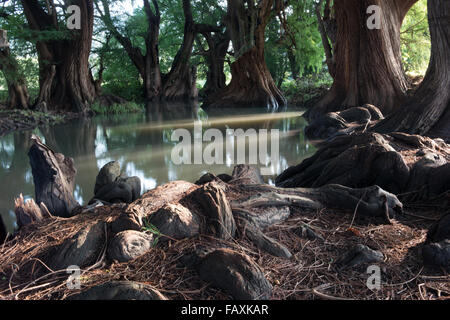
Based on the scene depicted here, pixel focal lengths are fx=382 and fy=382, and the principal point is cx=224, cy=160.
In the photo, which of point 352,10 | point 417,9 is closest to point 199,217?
point 352,10

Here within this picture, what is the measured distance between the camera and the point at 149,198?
3.39 metres

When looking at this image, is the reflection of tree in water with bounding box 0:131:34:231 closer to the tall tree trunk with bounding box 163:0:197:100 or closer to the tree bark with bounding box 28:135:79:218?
the tree bark with bounding box 28:135:79:218

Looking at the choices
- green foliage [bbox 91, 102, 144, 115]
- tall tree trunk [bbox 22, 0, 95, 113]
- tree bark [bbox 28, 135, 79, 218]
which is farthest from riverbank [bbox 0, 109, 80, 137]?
tree bark [bbox 28, 135, 79, 218]

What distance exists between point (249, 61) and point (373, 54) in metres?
10.1

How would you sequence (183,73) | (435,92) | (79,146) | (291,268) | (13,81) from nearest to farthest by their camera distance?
(291,268)
(435,92)
(79,146)
(13,81)
(183,73)

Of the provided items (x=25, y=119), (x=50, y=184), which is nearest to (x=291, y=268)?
(x=50, y=184)

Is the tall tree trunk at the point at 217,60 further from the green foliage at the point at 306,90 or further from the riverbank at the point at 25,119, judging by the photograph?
the riverbank at the point at 25,119

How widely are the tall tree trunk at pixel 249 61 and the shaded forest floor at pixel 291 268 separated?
1659 cm

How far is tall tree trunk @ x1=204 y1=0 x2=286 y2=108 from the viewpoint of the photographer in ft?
61.2

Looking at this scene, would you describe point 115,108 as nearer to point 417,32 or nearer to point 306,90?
point 306,90

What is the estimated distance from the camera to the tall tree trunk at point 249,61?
1864cm

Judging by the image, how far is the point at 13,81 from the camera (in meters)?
16.0

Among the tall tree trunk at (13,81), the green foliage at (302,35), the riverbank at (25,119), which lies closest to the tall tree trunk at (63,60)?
the tall tree trunk at (13,81)

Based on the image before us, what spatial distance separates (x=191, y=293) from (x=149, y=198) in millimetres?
1326
